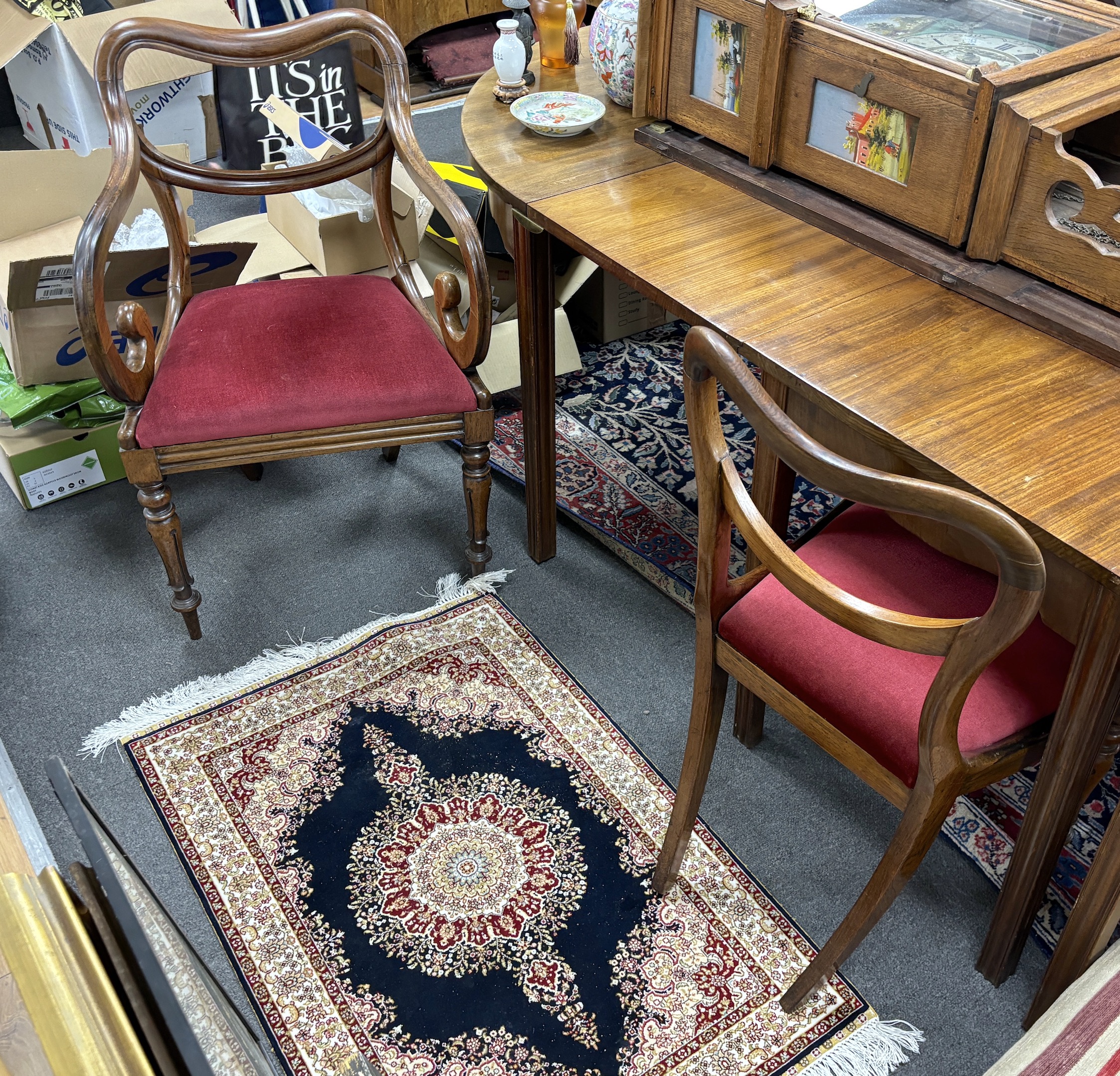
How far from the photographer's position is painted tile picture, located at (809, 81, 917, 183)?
1.41m

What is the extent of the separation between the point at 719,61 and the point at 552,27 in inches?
18.5

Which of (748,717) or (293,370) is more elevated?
(293,370)

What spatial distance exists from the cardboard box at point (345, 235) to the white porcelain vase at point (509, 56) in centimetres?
40

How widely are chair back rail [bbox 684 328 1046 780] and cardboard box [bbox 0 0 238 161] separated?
219cm

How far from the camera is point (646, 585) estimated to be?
2.08 m

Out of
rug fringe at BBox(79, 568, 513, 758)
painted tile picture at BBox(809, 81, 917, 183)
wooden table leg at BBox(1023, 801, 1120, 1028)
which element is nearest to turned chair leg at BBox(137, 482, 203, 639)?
rug fringe at BBox(79, 568, 513, 758)

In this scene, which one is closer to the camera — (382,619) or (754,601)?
(754,601)

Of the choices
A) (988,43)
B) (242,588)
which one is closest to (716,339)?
(988,43)

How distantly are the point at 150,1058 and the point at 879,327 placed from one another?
1082 mm

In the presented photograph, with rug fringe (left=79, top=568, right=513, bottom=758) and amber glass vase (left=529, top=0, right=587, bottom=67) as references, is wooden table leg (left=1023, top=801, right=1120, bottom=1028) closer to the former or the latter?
rug fringe (left=79, top=568, right=513, bottom=758)

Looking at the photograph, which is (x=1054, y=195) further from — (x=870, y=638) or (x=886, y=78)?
(x=870, y=638)

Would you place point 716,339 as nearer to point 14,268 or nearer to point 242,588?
point 242,588

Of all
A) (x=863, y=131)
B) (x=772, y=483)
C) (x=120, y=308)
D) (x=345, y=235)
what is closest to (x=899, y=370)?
(x=772, y=483)

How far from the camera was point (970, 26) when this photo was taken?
1.45 m
